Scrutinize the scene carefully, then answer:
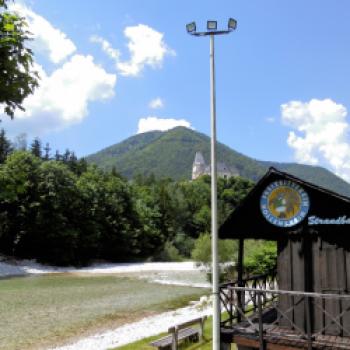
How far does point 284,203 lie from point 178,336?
6003mm

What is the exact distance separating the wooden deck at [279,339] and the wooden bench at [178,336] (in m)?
2.48

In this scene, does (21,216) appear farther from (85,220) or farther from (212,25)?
(212,25)

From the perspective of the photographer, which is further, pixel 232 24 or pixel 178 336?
pixel 178 336

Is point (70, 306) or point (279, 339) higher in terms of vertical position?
point (279, 339)

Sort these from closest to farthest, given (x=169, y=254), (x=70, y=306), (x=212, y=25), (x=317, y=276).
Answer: (x=212, y=25)
(x=317, y=276)
(x=70, y=306)
(x=169, y=254)

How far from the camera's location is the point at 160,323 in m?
19.4

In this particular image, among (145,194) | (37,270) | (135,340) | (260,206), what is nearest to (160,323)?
(135,340)

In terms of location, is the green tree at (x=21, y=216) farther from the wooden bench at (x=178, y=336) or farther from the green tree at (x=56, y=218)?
the wooden bench at (x=178, y=336)

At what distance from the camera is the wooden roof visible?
33.3ft

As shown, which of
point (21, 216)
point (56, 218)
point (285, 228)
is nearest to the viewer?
point (285, 228)

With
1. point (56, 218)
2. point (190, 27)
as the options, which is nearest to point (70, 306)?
point (190, 27)

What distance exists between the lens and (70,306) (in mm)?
24938

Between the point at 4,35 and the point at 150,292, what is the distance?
93.7 feet

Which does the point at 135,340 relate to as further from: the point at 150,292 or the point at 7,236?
the point at 7,236
